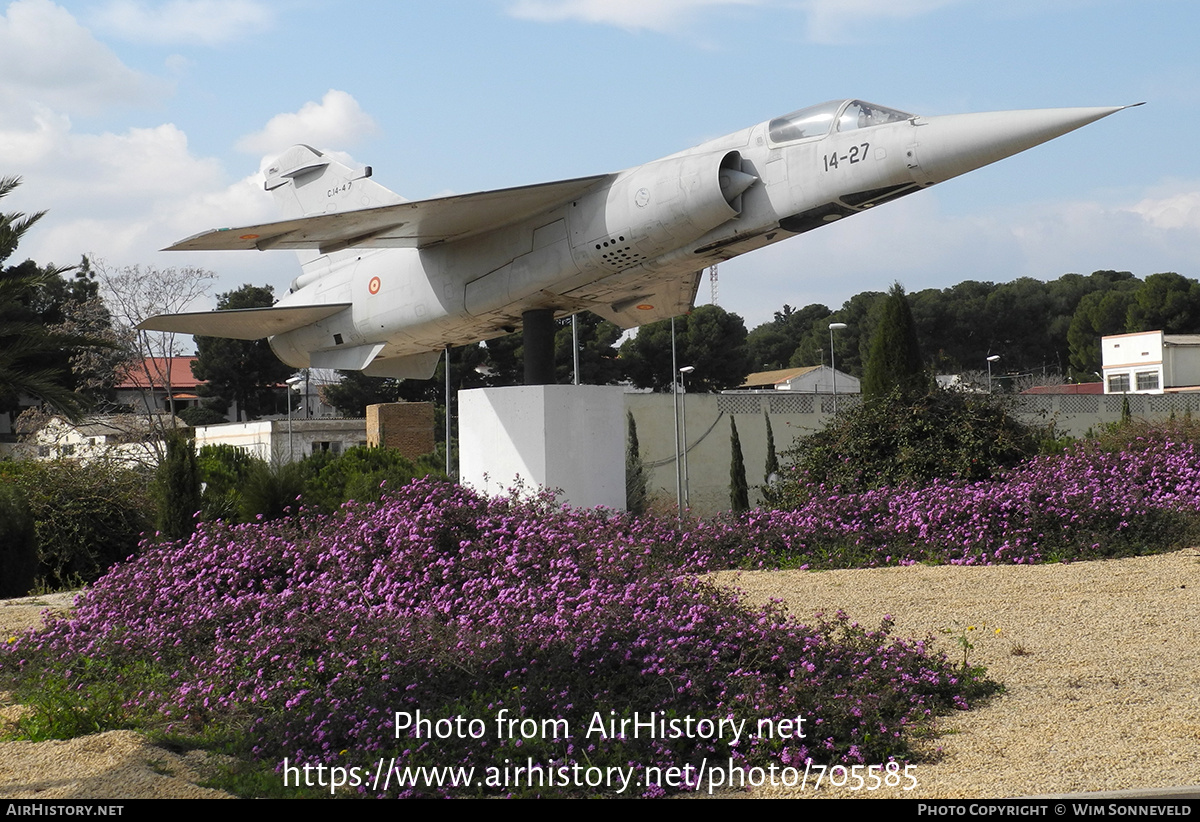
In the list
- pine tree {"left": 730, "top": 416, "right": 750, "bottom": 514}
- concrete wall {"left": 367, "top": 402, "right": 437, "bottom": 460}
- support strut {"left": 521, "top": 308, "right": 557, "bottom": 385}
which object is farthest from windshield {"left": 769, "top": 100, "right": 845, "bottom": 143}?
concrete wall {"left": 367, "top": 402, "right": 437, "bottom": 460}

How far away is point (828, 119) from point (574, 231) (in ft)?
8.84

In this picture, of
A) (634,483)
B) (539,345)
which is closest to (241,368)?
(634,483)

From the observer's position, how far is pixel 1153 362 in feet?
182

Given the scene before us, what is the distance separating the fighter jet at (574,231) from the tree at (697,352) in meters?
40.3

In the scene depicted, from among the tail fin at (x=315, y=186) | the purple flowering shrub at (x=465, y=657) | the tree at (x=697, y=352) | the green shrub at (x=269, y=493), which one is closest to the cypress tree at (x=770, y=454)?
the green shrub at (x=269, y=493)

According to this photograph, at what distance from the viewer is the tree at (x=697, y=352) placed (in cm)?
5394

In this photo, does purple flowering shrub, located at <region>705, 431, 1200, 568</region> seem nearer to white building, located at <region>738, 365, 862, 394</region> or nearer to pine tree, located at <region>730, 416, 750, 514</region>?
pine tree, located at <region>730, 416, 750, 514</region>

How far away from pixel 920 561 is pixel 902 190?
366 cm

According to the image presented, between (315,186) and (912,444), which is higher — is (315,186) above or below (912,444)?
above

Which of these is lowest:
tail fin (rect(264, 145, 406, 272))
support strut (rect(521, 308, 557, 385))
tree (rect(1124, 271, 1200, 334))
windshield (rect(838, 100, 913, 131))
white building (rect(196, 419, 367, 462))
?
white building (rect(196, 419, 367, 462))

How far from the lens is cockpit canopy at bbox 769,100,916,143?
9.05 metres

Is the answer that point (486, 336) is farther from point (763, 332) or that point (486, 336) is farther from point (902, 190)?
point (763, 332)

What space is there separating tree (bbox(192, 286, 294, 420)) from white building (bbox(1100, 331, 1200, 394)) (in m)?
45.4

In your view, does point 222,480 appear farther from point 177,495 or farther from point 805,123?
point 805,123
